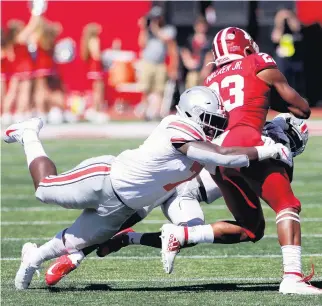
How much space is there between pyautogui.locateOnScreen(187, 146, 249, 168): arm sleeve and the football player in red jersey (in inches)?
11.4

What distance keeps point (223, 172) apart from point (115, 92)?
16461mm

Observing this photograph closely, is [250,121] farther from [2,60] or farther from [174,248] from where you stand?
[2,60]

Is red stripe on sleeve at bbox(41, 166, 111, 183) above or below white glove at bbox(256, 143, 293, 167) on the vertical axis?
below

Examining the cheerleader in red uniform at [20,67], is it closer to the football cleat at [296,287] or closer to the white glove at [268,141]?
the white glove at [268,141]

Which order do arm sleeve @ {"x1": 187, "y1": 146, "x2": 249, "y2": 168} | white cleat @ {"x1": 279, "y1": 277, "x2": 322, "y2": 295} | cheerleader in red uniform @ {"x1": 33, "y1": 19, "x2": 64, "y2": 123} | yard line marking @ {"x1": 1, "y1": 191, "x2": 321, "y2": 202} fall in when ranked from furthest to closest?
cheerleader in red uniform @ {"x1": 33, "y1": 19, "x2": 64, "y2": 123} → yard line marking @ {"x1": 1, "y1": 191, "x2": 321, "y2": 202} → white cleat @ {"x1": 279, "y1": 277, "x2": 322, "y2": 295} → arm sleeve @ {"x1": 187, "y1": 146, "x2": 249, "y2": 168}

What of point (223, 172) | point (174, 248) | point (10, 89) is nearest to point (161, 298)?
point (174, 248)

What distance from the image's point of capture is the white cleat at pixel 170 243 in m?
6.68

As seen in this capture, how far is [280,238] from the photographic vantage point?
661 centimetres

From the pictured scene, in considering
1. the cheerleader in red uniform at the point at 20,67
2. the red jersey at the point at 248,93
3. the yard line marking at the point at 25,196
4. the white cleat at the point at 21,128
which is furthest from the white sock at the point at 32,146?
the cheerleader in red uniform at the point at 20,67

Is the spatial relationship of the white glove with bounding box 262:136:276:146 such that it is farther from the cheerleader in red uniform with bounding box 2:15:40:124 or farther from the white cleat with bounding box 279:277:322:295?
the cheerleader in red uniform with bounding box 2:15:40:124

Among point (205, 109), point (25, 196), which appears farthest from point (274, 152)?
point (25, 196)

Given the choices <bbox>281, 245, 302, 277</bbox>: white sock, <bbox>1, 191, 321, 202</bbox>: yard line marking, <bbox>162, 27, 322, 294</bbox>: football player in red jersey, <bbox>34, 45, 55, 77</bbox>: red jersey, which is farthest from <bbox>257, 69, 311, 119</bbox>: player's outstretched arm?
<bbox>34, 45, 55, 77</bbox>: red jersey

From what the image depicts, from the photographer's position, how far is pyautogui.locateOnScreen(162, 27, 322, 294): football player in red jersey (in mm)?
6621

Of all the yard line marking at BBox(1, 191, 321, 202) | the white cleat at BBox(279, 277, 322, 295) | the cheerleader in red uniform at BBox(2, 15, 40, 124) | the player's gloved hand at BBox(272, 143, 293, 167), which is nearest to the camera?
the white cleat at BBox(279, 277, 322, 295)
